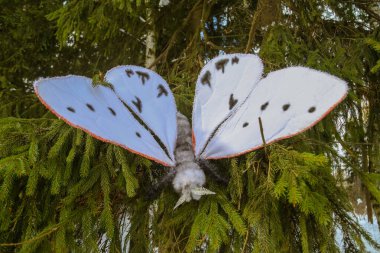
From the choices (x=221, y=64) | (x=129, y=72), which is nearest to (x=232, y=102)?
(x=221, y=64)

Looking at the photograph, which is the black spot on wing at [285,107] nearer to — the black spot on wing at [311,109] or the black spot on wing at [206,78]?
the black spot on wing at [311,109]

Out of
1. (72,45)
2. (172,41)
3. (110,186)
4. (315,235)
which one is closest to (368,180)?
(315,235)

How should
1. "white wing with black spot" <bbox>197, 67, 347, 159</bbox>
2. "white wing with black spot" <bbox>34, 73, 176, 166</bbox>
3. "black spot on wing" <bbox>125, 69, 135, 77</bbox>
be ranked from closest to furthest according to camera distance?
1. "white wing with black spot" <bbox>34, 73, 176, 166</bbox>
2. "white wing with black spot" <bbox>197, 67, 347, 159</bbox>
3. "black spot on wing" <bbox>125, 69, 135, 77</bbox>

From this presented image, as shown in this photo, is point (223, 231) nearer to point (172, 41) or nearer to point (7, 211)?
point (7, 211)

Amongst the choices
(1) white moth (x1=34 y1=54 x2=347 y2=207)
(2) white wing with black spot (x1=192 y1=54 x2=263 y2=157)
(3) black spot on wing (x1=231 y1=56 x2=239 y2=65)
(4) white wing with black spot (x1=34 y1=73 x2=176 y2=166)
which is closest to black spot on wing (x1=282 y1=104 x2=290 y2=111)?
(1) white moth (x1=34 y1=54 x2=347 y2=207)

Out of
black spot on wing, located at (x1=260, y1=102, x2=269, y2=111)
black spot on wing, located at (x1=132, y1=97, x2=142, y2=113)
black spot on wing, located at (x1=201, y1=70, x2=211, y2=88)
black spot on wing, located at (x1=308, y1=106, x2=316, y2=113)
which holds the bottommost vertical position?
black spot on wing, located at (x1=308, y1=106, x2=316, y2=113)

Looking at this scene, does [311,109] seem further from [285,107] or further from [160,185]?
[160,185]

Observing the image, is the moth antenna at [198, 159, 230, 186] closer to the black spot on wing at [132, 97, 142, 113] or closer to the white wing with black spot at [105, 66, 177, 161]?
the white wing with black spot at [105, 66, 177, 161]
